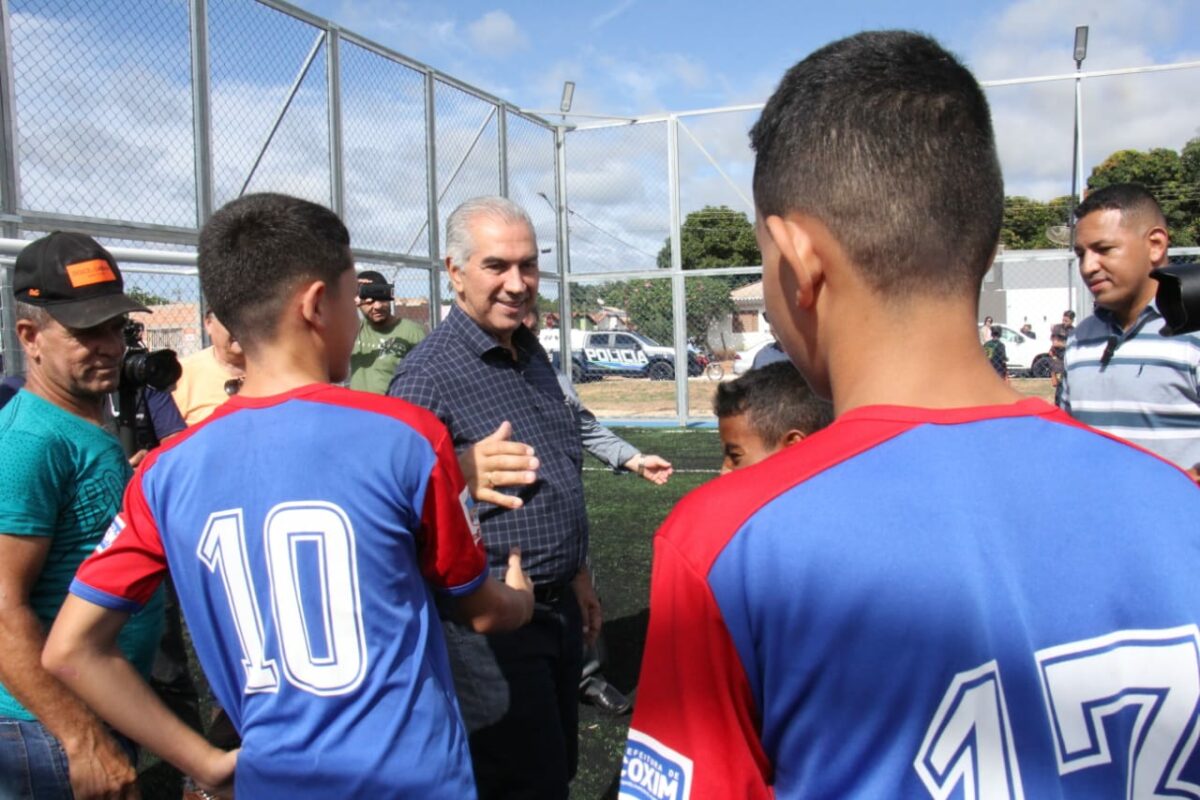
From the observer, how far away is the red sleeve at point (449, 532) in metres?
1.71

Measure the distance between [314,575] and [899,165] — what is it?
1195 millimetres

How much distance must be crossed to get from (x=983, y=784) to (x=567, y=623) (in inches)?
83.5

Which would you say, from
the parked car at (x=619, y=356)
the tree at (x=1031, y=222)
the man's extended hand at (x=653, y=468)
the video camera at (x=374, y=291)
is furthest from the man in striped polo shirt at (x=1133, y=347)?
the tree at (x=1031, y=222)

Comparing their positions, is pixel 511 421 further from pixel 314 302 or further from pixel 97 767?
pixel 97 767

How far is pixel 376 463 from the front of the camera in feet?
5.37

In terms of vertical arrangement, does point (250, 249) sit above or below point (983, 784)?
above

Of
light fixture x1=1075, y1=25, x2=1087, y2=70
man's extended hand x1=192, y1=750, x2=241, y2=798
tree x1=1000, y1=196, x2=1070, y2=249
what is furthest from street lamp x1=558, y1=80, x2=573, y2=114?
tree x1=1000, y1=196, x2=1070, y2=249

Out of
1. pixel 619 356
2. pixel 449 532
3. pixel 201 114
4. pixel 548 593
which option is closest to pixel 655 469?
pixel 548 593

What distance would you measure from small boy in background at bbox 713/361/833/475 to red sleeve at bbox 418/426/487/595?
1004mm

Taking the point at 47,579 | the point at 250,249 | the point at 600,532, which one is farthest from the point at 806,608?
the point at 600,532

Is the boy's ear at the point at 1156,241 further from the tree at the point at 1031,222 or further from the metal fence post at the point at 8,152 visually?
the tree at the point at 1031,222

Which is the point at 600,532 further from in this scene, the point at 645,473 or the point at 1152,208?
the point at 1152,208

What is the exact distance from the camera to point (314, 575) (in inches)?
63.5

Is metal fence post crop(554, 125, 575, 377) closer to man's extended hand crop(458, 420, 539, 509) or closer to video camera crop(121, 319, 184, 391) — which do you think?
video camera crop(121, 319, 184, 391)
